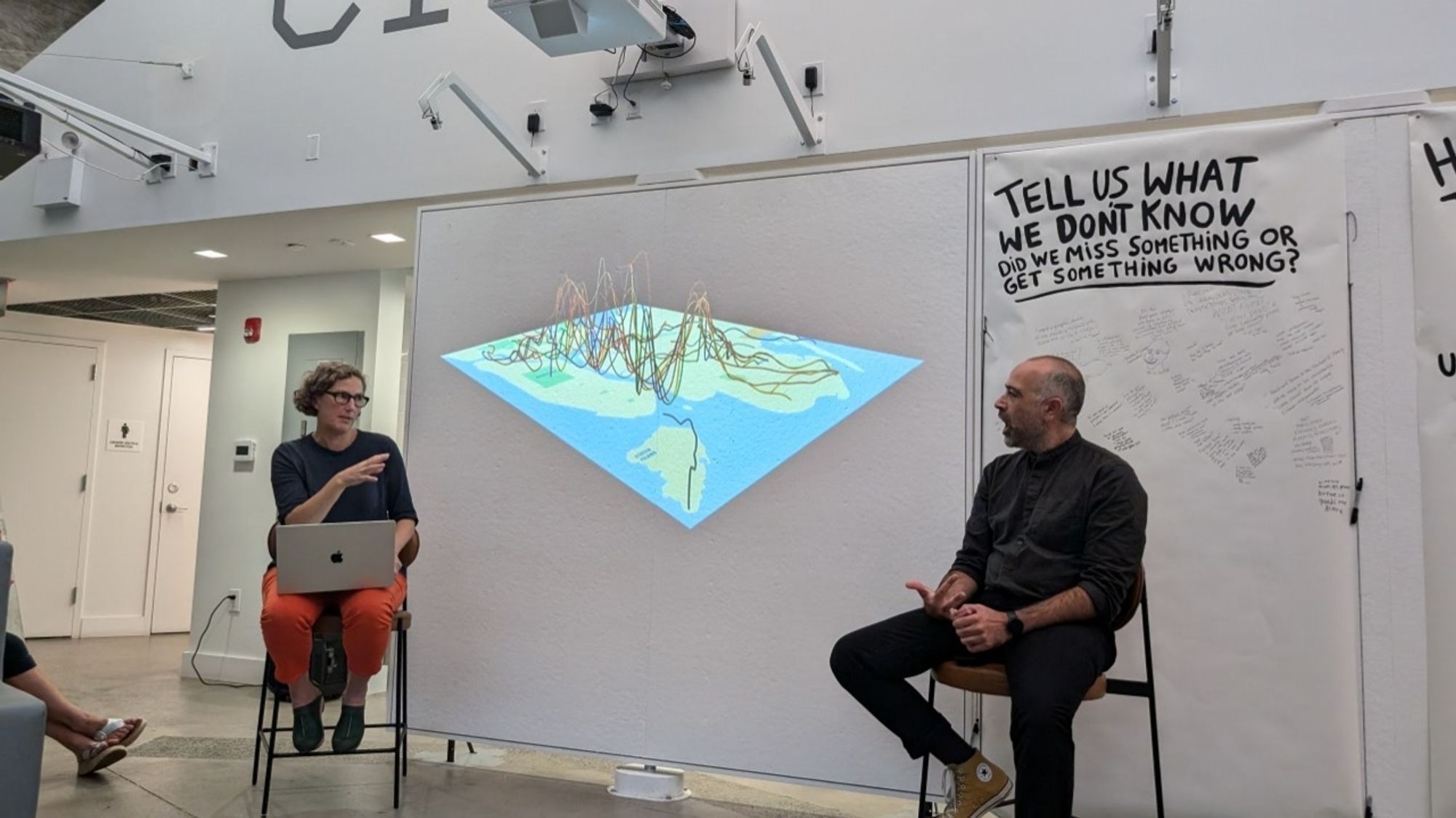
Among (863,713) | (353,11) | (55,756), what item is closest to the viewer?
(863,713)

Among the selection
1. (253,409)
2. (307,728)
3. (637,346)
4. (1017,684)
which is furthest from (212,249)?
(1017,684)

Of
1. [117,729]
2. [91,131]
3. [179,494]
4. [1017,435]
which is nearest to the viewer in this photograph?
[1017,435]

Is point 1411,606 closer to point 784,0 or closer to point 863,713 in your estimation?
point 863,713

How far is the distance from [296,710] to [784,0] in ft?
9.61

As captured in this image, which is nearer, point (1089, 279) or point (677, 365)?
point (1089, 279)

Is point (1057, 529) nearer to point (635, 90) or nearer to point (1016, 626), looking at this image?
point (1016, 626)

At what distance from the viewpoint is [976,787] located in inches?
104

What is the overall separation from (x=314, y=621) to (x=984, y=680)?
1985mm

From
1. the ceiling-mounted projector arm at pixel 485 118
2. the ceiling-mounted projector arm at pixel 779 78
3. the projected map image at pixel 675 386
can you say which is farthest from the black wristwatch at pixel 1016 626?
the ceiling-mounted projector arm at pixel 485 118

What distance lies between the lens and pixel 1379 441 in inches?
115

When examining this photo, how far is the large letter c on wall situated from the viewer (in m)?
4.86

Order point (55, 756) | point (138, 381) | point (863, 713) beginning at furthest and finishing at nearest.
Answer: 1. point (138, 381)
2. point (55, 756)
3. point (863, 713)

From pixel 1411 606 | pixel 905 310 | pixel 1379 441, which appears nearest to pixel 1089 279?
pixel 905 310

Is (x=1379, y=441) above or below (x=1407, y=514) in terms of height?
above
